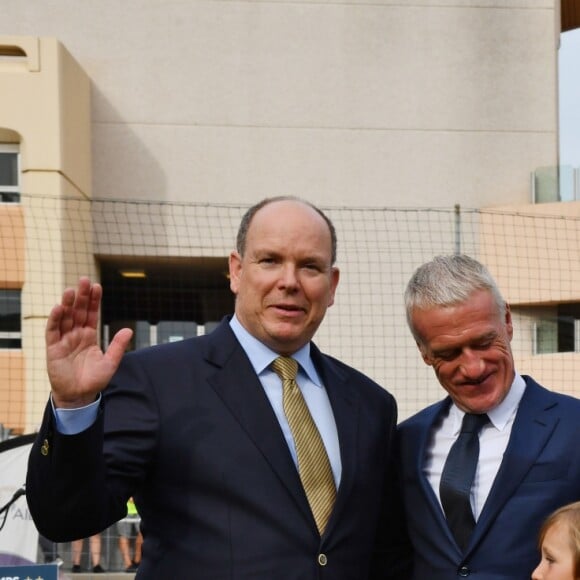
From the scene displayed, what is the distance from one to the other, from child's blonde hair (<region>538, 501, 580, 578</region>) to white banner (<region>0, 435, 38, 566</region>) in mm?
4284

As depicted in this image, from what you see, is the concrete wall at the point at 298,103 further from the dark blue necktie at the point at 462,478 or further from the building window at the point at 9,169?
the dark blue necktie at the point at 462,478

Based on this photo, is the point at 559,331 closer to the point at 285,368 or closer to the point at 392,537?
the point at 392,537

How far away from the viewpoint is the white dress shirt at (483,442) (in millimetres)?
2711

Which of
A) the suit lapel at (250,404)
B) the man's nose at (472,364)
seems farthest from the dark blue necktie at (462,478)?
the suit lapel at (250,404)

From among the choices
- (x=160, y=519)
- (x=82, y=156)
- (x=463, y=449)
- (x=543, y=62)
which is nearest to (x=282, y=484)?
(x=160, y=519)

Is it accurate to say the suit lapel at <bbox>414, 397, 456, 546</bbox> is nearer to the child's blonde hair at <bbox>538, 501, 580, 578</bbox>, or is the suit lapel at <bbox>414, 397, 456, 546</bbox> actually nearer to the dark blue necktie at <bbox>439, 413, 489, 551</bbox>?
the dark blue necktie at <bbox>439, 413, 489, 551</bbox>

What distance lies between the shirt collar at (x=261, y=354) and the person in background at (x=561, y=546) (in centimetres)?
74

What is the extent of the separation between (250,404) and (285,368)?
0.17 metres

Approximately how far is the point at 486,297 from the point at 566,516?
0.59 meters

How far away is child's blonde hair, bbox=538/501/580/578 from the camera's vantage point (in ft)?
7.88

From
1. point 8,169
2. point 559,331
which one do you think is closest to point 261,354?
point 559,331

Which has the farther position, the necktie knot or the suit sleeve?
the suit sleeve

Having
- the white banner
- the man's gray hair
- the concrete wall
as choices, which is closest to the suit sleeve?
the man's gray hair

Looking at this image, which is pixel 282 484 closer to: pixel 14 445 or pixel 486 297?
pixel 486 297
